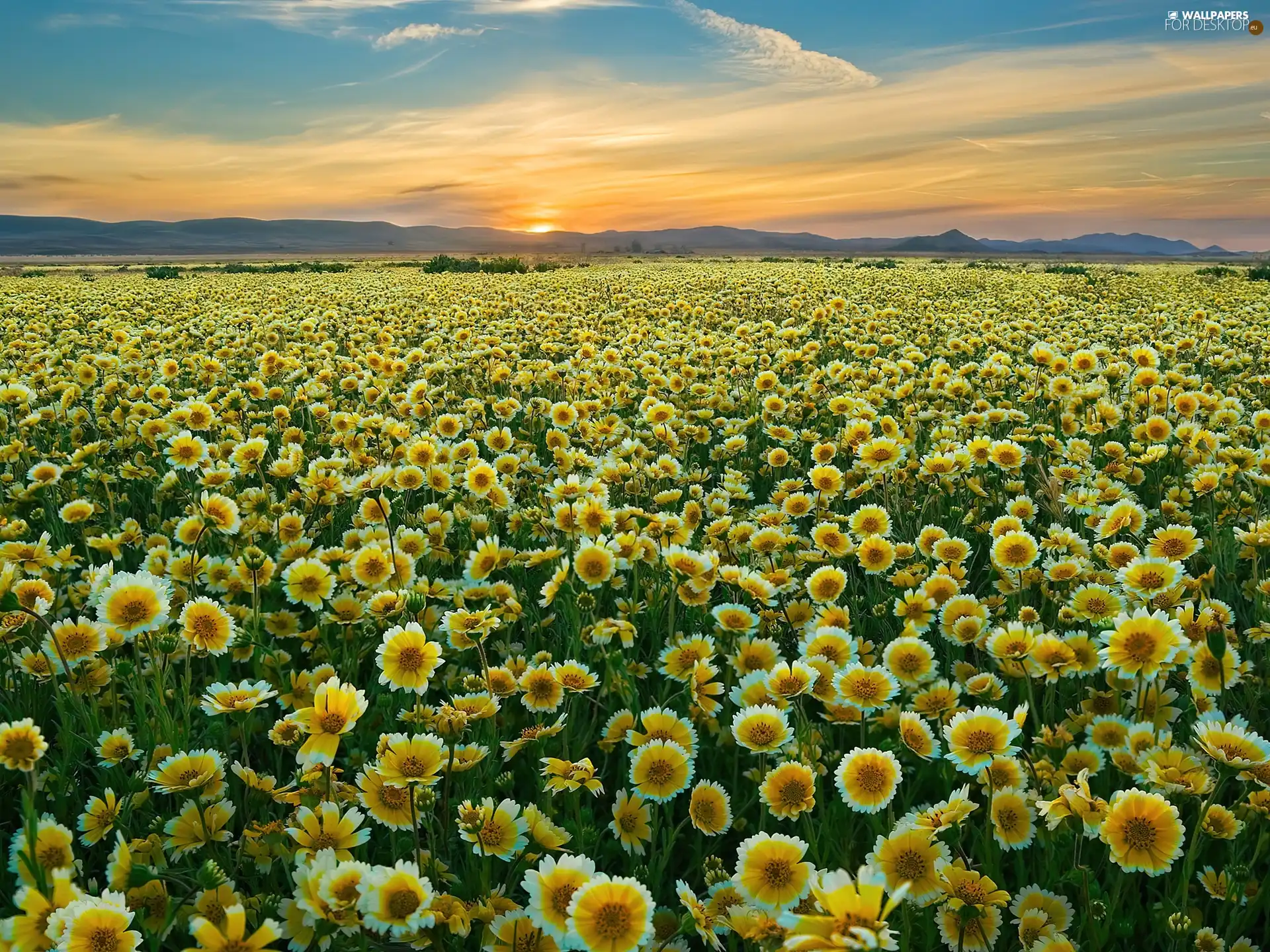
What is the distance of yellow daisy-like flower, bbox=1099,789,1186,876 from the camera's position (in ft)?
5.41

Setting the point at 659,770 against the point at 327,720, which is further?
the point at 659,770

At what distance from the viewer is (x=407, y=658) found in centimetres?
209

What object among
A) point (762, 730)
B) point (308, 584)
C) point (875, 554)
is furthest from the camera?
point (875, 554)

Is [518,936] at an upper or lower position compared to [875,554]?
lower

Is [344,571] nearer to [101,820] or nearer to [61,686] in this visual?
[61,686]

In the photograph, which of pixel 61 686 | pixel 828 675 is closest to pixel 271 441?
pixel 61 686

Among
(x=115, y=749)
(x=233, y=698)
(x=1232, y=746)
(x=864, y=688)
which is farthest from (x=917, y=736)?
(x=115, y=749)

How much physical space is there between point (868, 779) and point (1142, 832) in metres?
0.56

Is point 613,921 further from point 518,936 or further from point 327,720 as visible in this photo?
point 327,720

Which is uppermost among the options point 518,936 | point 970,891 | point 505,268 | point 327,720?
point 505,268

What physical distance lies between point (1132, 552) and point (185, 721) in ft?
10.8

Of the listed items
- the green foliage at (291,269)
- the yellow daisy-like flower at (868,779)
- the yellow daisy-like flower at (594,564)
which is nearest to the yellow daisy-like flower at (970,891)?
the yellow daisy-like flower at (868,779)

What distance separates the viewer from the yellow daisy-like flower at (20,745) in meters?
1.72

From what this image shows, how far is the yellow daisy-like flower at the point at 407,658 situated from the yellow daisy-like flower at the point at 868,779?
3.48 ft
